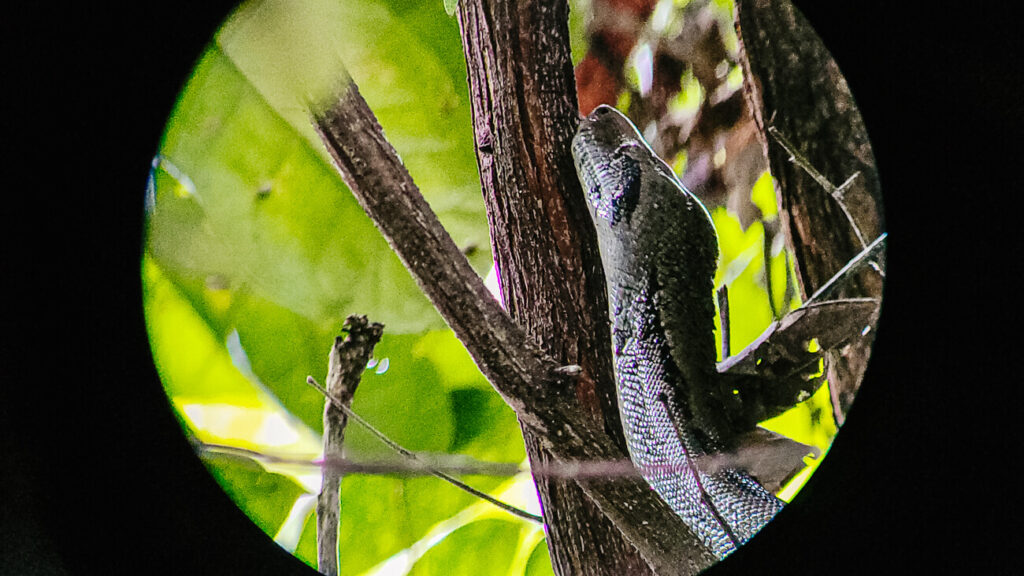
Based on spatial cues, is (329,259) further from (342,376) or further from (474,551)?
(474,551)

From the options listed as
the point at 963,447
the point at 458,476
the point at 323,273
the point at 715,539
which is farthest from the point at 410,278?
the point at 963,447

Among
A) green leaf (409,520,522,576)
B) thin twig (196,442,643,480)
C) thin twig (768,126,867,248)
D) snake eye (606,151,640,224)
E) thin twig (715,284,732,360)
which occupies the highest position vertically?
snake eye (606,151,640,224)

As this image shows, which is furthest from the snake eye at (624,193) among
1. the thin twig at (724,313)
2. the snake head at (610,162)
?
the thin twig at (724,313)

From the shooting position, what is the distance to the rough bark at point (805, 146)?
0.80 meters

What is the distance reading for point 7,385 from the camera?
0.88m

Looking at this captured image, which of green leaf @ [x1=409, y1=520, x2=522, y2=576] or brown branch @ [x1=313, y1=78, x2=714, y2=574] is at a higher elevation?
brown branch @ [x1=313, y1=78, x2=714, y2=574]

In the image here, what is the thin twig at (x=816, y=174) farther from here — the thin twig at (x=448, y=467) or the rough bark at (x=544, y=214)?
the thin twig at (x=448, y=467)

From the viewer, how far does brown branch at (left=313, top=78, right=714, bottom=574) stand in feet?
2.66

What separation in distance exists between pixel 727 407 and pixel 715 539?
17cm

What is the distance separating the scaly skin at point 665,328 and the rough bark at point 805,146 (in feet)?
0.36

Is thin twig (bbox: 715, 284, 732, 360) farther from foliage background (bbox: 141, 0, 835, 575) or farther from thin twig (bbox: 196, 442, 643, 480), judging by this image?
thin twig (bbox: 196, 442, 643, 480)

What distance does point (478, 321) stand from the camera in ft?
2.68

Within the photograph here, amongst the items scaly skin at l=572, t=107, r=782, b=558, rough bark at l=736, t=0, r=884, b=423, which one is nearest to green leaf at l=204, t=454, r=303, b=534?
scaly skin at l=572, t=107, r=782, b=558

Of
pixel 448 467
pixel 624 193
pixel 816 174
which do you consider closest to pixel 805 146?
pixel 816 174
